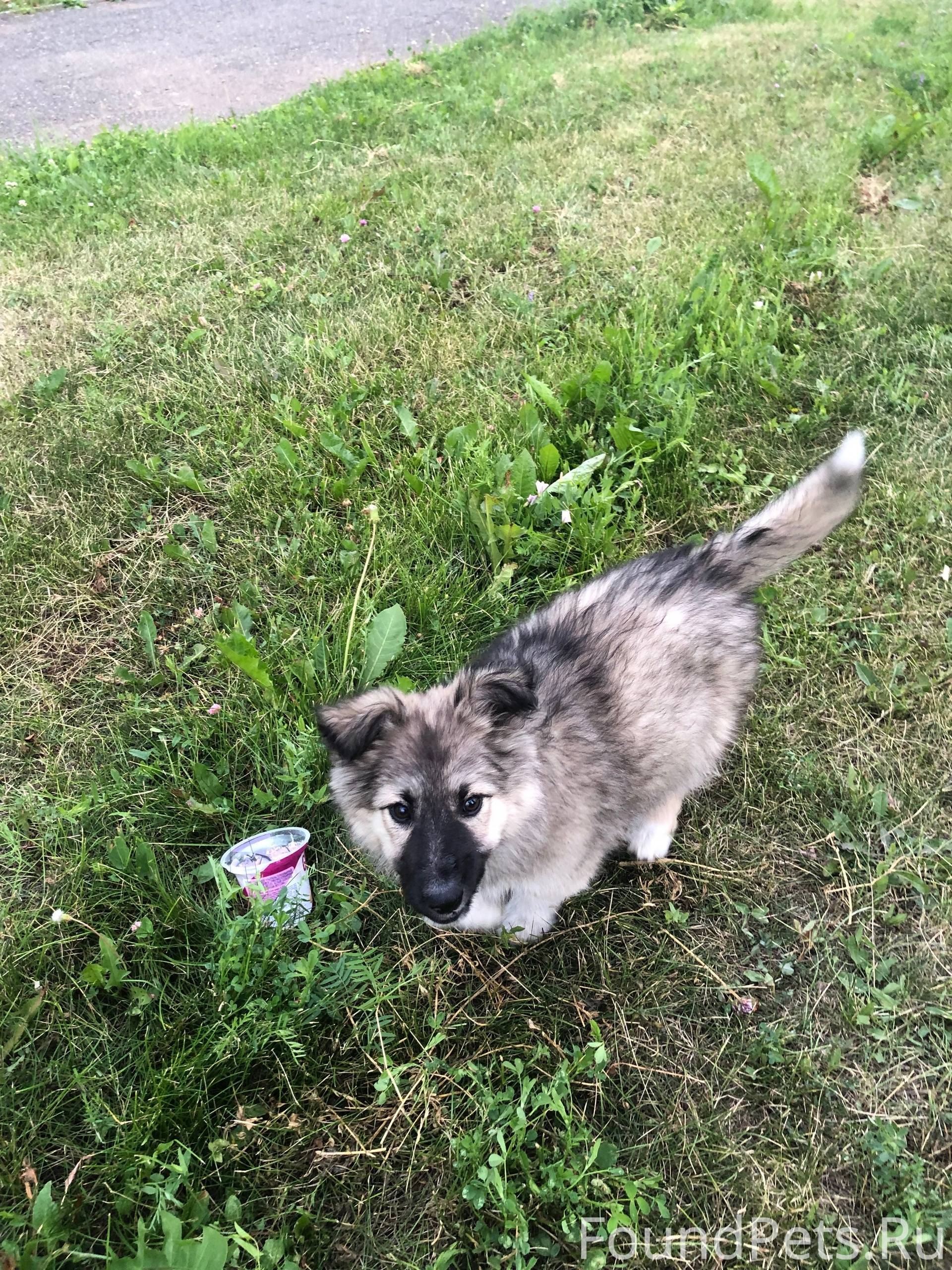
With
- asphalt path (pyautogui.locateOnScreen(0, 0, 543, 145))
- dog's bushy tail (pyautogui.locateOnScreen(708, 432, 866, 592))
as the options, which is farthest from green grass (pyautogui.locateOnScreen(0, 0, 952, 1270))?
asphalt path (pyautogui.locateOnScreen(0, 0, 543, 145))

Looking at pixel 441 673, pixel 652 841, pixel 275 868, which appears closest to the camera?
pixel 275 868

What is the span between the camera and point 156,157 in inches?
220

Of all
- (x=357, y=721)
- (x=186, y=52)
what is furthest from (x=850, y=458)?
(x=186, y=52)

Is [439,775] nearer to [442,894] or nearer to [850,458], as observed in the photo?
[442,894]

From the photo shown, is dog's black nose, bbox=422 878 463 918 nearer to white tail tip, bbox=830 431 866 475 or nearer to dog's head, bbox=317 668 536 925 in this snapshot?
dog's head, bbox=317 668 536 925

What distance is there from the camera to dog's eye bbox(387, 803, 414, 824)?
198 centimetres

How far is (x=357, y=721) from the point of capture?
74.9 inches

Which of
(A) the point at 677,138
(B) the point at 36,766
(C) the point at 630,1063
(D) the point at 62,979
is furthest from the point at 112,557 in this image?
(A) the point at 677,138

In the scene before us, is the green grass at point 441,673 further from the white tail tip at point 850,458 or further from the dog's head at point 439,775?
the white tail tip at point 850,458

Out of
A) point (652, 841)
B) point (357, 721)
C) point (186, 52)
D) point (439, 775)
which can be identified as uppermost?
point (186, 52)

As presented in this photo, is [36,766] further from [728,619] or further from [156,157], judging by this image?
[156,157]

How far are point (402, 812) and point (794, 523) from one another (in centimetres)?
152

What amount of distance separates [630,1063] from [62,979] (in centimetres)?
159

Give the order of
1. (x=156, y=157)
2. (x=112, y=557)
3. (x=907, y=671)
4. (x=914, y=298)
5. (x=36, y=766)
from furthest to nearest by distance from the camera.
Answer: (x=156, y=157), (x=914, y=298), (x=112, y=557), (x=907, y=671), (x=36, y=766)
